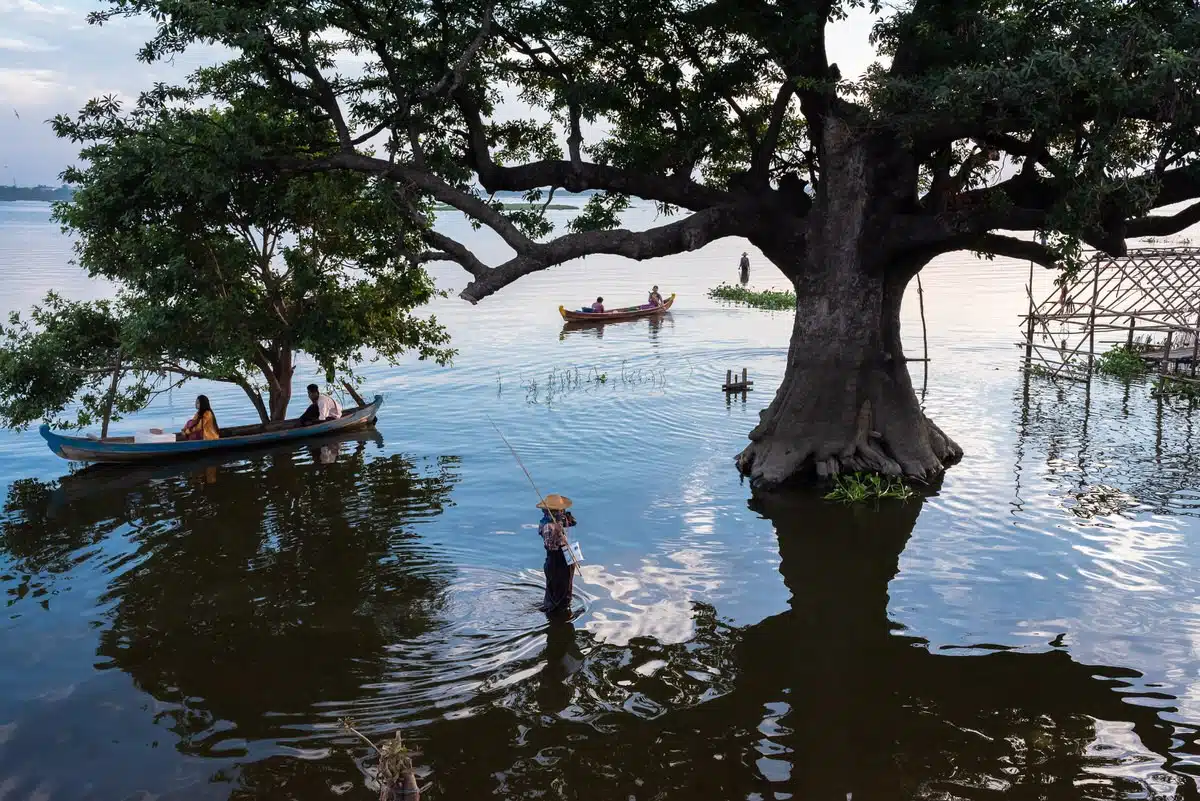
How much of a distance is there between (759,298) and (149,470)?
34120 millimetres

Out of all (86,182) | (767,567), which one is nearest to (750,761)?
(767,567)

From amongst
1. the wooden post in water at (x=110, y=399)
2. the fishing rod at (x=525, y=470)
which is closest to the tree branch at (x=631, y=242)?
the fishing rod at (x=525, y=470)

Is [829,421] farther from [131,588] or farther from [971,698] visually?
[131,588]

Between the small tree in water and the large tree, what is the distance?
1.09 metres

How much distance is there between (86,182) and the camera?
60.3 ft

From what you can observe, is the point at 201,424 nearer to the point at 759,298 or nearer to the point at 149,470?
the point at 149,470

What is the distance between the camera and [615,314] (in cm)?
4316

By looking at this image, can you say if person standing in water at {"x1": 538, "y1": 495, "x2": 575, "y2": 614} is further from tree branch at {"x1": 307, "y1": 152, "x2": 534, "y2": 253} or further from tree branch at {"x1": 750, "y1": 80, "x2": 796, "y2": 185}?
tree branch at {"x1": 750, "y1": 80, "x2": 796, "y2": 185}

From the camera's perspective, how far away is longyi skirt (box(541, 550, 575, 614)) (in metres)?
12.4

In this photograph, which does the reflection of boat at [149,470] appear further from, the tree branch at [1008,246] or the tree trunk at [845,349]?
the tree branch at [1008,246]

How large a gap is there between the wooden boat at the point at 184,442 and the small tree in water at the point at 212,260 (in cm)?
87

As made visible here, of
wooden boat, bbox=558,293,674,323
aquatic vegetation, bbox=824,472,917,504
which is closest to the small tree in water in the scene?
aquatic vegetation, bbox=824,472,917,504

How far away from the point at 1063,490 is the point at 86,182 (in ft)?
63.6

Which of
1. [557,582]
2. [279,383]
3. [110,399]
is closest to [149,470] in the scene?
[110,399]
